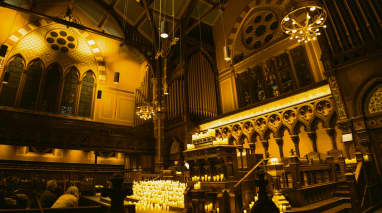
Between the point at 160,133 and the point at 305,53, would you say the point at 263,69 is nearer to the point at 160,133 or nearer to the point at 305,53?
the point at 305,53

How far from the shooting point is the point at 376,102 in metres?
6.44

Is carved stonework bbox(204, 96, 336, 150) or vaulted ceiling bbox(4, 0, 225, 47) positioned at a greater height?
vaulted ceiling bbox(4, 0, 225, 47)

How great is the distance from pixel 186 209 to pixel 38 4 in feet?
51.5

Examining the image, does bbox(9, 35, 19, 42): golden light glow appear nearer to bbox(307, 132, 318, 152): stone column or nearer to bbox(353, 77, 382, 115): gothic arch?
bbox(307, 132, 318, 152): stone column

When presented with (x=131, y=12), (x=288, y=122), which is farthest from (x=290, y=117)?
(x=131, y=12)

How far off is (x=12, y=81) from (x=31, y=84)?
3.05 ft

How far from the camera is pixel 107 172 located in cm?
1191

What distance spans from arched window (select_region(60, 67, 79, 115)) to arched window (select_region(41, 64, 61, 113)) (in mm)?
465

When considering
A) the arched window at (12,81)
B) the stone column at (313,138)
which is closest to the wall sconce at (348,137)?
the stone column at (313,138)

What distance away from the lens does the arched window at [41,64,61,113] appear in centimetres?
1343

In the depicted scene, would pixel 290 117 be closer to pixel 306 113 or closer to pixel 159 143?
pixel 306 113

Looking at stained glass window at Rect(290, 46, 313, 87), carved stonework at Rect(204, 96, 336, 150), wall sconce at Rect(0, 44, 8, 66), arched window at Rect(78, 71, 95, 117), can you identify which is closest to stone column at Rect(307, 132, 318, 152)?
carved stonework at Rect(204, 96, 336, 150)

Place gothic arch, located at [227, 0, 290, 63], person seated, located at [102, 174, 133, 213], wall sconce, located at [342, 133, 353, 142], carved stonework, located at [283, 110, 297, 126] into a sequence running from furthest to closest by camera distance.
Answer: gothic arch, located at [227, 0, 290, 63], carved stonework, located at [283, 110, 297, 126], wall sconce, located at [342, 133, 353, 142], person seated, located at [102, 174, 133, 213]

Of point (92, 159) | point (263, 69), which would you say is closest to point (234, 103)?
point (263, 69)
